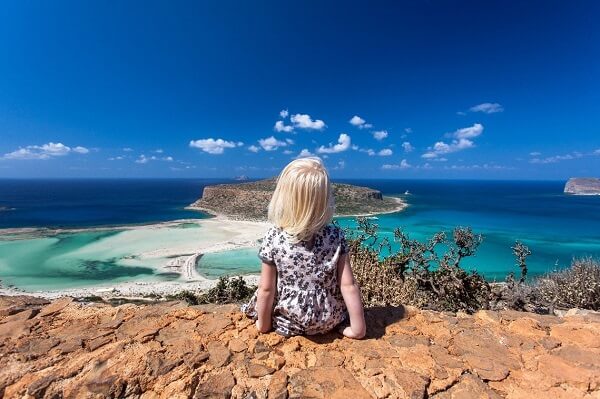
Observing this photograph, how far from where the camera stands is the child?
2189mm

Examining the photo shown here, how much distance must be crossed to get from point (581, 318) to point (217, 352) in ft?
11.0

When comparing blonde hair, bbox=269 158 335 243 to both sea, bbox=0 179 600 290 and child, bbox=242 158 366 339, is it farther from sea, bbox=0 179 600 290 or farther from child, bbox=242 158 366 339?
sea, bbox=0 179 600 290

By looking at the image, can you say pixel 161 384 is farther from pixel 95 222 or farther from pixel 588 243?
pixel 95 222

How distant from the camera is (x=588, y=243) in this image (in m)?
39.2

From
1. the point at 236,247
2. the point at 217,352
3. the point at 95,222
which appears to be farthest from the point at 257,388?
the point at 95,222

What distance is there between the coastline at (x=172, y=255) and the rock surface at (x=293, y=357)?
2026cm

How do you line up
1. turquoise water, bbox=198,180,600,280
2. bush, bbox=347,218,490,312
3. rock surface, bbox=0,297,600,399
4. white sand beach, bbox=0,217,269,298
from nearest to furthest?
rock surface, bbox=0,297,600,399 < bush, bbox=347,218,490,312 < white sand beach, bbox=0,217,269,298 < turquoise water, bbox=198,180,600,280

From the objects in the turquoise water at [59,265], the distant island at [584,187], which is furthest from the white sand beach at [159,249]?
the distant island at [584,187]

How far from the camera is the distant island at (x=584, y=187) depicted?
136250mm

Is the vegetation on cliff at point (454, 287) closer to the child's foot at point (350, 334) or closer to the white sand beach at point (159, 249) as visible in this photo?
the child's foot at point (350, 334)

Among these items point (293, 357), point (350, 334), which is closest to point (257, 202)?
point (350, 334)

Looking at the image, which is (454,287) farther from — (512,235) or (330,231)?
(512,235)

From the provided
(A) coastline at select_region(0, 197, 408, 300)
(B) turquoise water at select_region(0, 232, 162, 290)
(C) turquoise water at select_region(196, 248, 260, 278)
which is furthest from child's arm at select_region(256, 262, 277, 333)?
(B) turquoise water at select_region(0, 232, 162, 290)

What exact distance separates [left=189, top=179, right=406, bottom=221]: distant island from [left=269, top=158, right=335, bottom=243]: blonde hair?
54758 mm
